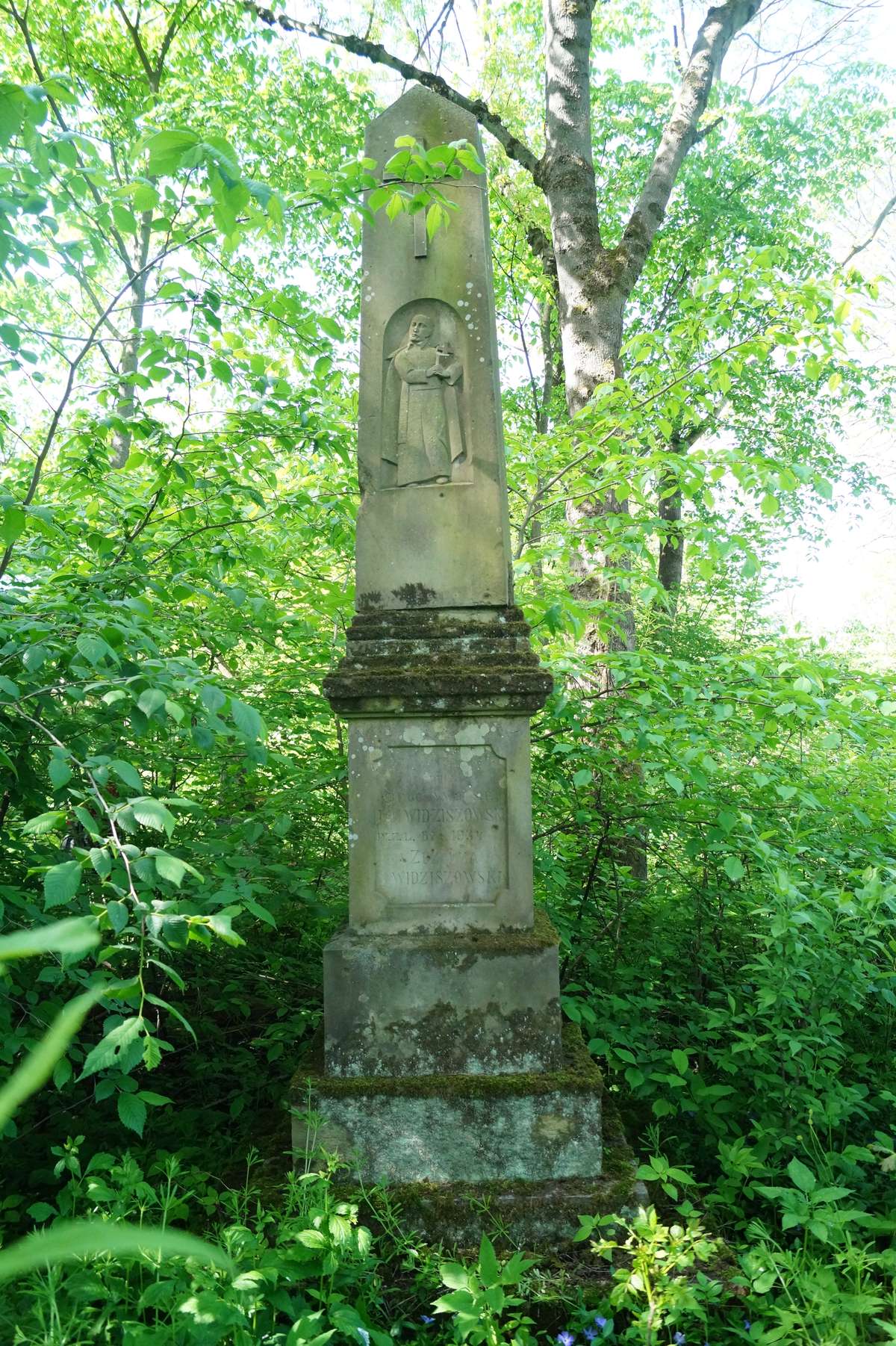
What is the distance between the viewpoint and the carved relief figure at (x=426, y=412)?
342 cm

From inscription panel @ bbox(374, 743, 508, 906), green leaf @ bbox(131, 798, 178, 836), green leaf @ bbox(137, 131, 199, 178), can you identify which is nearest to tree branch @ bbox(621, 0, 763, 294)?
inscription panel @ bbox(374, 743, 508, 906)

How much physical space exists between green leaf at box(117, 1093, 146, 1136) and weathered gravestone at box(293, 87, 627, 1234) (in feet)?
2.20

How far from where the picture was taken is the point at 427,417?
135 inches

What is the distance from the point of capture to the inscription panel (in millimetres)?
3207

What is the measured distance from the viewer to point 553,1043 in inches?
120

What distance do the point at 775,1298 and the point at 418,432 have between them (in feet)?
9.97

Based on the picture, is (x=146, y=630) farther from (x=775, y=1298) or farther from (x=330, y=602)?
(x=775, y=1298)

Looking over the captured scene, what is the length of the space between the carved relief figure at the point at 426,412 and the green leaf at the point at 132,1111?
2.27 metres

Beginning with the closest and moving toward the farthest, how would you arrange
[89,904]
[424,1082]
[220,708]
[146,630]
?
[220,708] < [89,904] < [424,1082] < [146,630]

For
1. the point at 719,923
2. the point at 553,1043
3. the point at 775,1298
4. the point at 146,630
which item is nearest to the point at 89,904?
the point at 146,630

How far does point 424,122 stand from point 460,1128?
3.75m

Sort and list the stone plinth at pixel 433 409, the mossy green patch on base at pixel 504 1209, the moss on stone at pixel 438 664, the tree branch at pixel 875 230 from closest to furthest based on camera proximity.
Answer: the mossy green patch on base at pixel 504 1209
the moss on stone at pixel 438 664
the stone plinth at pixel 433 409
the tree branch at pixel 875 230

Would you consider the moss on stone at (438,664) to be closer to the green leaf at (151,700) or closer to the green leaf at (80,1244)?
the green leaf at (151,700)

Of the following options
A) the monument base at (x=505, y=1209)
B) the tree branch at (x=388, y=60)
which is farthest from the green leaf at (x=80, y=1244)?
the tree branch at (x=388, y=60)
